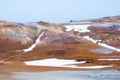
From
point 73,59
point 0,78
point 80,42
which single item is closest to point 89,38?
point 80,42

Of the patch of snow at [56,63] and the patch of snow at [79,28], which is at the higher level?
the patch of snow at [79,28]

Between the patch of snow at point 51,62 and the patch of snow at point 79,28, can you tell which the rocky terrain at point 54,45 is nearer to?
the patch of snow at point 51,62

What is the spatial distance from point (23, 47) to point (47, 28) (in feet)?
24.2

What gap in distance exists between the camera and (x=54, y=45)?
2071 inches

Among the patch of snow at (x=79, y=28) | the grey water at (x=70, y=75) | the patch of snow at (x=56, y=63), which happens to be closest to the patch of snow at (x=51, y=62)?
the patch of snow at (x=56, y=63)

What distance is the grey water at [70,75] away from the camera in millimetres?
31734

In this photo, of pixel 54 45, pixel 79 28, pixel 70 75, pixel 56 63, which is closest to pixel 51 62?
pixel 56 63

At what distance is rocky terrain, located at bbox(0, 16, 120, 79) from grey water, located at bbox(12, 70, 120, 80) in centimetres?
530

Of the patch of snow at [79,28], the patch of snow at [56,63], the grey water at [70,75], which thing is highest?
the patch of snow at [79,28]

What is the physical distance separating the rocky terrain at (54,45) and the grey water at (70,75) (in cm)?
530

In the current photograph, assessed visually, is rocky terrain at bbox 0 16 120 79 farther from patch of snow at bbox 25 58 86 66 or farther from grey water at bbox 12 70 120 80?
grey water at bbox 12 70 120 80

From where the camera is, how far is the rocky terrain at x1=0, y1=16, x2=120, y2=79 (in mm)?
46188

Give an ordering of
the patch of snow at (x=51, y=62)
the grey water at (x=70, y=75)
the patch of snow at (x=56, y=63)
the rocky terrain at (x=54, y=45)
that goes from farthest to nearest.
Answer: the rocky terrain at (x=54, y=45), the patch of snow at (x=51, y=62), the patch of snow at (x=56, y=63), the grey water at (x=70, y=75)

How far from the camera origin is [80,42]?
53.9m
